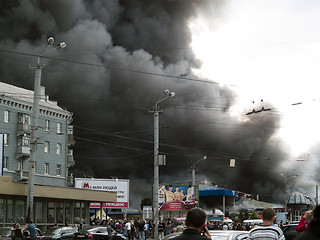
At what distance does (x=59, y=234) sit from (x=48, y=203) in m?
14.5

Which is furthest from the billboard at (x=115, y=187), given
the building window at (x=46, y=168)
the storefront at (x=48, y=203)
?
the storefront at (x=48, y=203)

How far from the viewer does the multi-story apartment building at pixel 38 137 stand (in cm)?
5981

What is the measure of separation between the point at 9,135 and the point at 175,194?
20040 mm

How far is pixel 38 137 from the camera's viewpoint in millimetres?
59156

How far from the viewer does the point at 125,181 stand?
72.9 metres

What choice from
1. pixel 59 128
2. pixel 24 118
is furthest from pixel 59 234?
pixel 59 128

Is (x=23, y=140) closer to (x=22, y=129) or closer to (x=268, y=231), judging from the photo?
(x=22, y=129)

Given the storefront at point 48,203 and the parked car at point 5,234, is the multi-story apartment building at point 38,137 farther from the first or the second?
the parked car at point 5,234

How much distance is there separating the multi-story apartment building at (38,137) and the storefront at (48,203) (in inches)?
457

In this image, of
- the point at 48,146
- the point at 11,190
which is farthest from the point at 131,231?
the point at 48,146

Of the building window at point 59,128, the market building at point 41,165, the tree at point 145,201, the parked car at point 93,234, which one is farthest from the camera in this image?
the tree at point 145,201

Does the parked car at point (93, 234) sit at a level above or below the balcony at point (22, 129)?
below

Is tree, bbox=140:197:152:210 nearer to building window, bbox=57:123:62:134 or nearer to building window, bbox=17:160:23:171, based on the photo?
building window, bbox=57:123:62:134

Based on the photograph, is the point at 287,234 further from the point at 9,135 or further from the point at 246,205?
the point at 246,205
